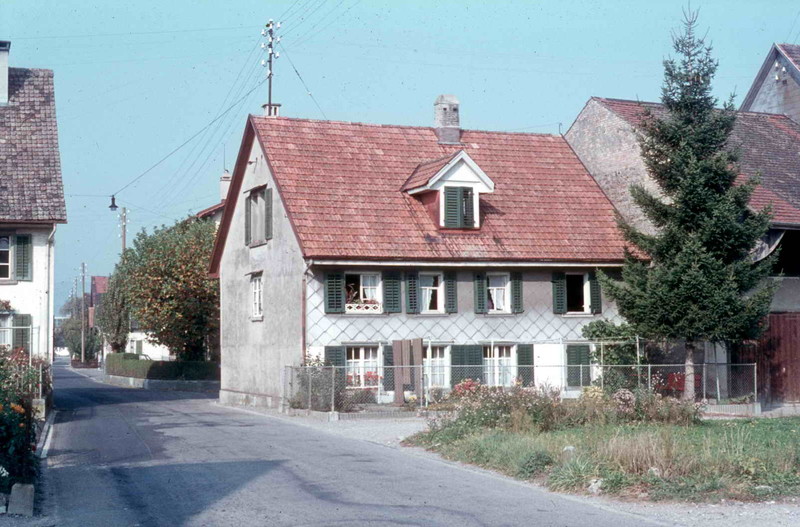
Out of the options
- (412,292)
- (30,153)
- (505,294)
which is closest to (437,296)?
(412,292)

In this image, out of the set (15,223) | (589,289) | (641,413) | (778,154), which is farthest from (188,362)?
(641,413)

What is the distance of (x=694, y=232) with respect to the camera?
85.4ft

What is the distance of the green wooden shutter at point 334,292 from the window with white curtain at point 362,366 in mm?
1238

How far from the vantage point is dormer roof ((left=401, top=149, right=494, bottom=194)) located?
96.6ft

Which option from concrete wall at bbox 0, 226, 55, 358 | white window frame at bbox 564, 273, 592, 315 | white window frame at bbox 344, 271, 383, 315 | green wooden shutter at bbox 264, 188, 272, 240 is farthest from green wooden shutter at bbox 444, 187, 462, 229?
concrete wall at bbox 0, 226, 55, 358

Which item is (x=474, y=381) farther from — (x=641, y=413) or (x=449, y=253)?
(x=641, y=413)

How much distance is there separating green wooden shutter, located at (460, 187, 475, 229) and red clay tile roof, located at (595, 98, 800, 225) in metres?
5.57

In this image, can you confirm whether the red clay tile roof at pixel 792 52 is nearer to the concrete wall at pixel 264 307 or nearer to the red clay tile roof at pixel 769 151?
the red clay tile roof at pixel 769 151

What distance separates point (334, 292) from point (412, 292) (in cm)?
237

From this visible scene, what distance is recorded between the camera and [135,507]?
12.0m

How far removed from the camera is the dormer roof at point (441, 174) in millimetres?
29453

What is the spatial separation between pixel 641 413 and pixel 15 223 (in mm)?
18511

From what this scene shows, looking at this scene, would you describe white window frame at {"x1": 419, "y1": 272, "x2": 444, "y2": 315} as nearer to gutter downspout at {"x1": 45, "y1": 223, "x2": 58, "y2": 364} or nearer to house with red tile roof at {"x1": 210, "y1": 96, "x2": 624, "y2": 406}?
house with red tile roof at {"x1": 210, "y1": 96, "x2": 624, "y2": 406}

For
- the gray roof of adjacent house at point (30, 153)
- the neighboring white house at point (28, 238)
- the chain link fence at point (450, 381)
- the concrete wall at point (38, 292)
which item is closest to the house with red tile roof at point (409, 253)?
the chain link fence at point (450, 381)
